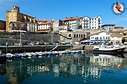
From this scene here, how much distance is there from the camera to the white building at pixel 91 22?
12672 centimetres

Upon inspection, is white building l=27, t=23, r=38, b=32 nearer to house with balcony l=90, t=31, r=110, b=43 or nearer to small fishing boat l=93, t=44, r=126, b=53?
house with balcony l=90, t=31, r=110, b=43

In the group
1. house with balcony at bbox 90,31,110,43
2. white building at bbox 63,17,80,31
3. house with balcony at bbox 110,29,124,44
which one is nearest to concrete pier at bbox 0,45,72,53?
house with balcony at bbox 90,31,110,43

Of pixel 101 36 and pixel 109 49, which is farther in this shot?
pixel 101 36

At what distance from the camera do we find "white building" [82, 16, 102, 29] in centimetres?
12672

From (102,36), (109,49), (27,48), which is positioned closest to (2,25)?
(102,36)

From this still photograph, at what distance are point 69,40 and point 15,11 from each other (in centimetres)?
3644

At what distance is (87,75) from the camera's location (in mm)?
31609

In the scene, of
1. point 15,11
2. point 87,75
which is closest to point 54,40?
point 15,11

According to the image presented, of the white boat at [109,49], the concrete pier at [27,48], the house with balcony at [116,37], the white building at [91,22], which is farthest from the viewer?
the white building at [91,22]

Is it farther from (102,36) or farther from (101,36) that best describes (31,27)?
(102,36)

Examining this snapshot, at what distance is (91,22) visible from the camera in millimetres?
127875

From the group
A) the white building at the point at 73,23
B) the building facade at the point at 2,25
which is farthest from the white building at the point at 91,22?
the building facade at the point at 2,25

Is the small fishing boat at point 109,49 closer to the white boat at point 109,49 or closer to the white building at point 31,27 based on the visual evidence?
the white boat at point 109,49

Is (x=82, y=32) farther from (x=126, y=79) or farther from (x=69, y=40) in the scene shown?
(x=126, y=79)
